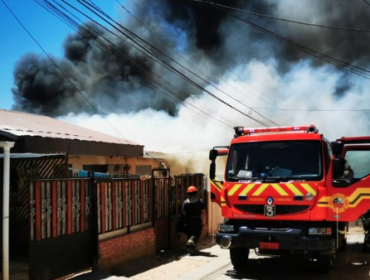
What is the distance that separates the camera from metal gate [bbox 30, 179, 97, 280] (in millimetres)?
5738

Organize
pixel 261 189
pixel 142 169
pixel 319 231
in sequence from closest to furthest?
pixel 319 231, pixel 261 189, pixel 142 169

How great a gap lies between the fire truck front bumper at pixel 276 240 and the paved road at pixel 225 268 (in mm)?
613

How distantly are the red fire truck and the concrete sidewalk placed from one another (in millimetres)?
990

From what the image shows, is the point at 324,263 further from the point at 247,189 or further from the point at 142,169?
the point at 142,169

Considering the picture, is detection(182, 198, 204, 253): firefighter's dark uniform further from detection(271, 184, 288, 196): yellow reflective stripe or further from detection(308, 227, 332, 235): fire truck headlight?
detection(308, 227, 332, 235): fire truck headlight

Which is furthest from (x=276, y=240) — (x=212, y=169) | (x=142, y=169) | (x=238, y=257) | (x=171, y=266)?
(x=142, y=169)

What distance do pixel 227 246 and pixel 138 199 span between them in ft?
7.63

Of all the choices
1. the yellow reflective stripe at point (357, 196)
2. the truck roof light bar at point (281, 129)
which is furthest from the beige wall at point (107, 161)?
the yellow reflective stripe at point (357, 196)

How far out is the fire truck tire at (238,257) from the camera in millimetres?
7609

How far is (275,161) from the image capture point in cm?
717

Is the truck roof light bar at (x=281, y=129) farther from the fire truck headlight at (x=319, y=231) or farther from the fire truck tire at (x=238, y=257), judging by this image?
the fire truck tire at (x=238, y=257)

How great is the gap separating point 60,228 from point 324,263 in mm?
4374

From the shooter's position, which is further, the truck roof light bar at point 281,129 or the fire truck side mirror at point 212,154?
the fire truck side mirror at point 212,154

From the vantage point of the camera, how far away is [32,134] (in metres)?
9.97
